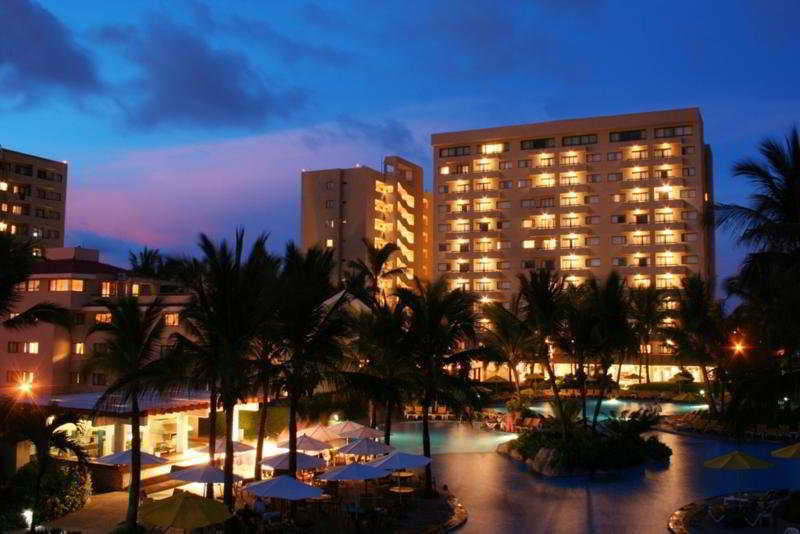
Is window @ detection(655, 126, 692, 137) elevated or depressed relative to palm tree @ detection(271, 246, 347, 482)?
elevated

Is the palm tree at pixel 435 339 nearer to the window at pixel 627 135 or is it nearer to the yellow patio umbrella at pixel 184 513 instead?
the yellow patio umbrella at pixel 184 513

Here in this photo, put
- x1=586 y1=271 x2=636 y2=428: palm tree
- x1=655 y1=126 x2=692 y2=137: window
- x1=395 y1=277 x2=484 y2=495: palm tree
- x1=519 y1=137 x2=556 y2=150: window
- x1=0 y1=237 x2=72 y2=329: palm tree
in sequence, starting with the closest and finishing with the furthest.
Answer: x1=0 y1=237 x2=72 y2=329: palm tree, x1=395 y1=277 x2=484 y2=495: palm tree, x1=586 y1=271 x2=636 y2=428: palm tree, x1=655 y1=126 x2=692 y2=137: window, x1=519 y1=137 x2=556 y2=150: window

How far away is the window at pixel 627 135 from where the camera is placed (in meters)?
82.7

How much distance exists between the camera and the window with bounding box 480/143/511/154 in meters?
89.5

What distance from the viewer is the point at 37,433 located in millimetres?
16312

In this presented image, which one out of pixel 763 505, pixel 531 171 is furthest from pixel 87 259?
pixel 531 171

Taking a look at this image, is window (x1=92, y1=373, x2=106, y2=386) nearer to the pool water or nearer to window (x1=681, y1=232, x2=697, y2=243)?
the pool water

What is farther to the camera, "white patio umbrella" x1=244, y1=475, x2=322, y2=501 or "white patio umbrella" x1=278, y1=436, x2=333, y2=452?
"white patio umbrella" x1=278, y1=436, x2=333, y2=452

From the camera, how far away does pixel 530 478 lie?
24.9m

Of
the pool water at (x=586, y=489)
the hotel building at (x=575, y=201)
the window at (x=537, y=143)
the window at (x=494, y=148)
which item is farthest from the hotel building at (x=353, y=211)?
the pool water at (x=586, y=489)

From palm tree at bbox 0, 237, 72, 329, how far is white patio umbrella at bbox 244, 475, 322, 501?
19.9 ft

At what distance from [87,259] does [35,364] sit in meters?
8.78

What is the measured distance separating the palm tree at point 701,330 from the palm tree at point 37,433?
3148cm

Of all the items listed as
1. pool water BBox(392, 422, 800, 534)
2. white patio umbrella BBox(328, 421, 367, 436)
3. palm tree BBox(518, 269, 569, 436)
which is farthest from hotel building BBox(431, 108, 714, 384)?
white patio umbrella BBox(328, 421, 367, 436)
